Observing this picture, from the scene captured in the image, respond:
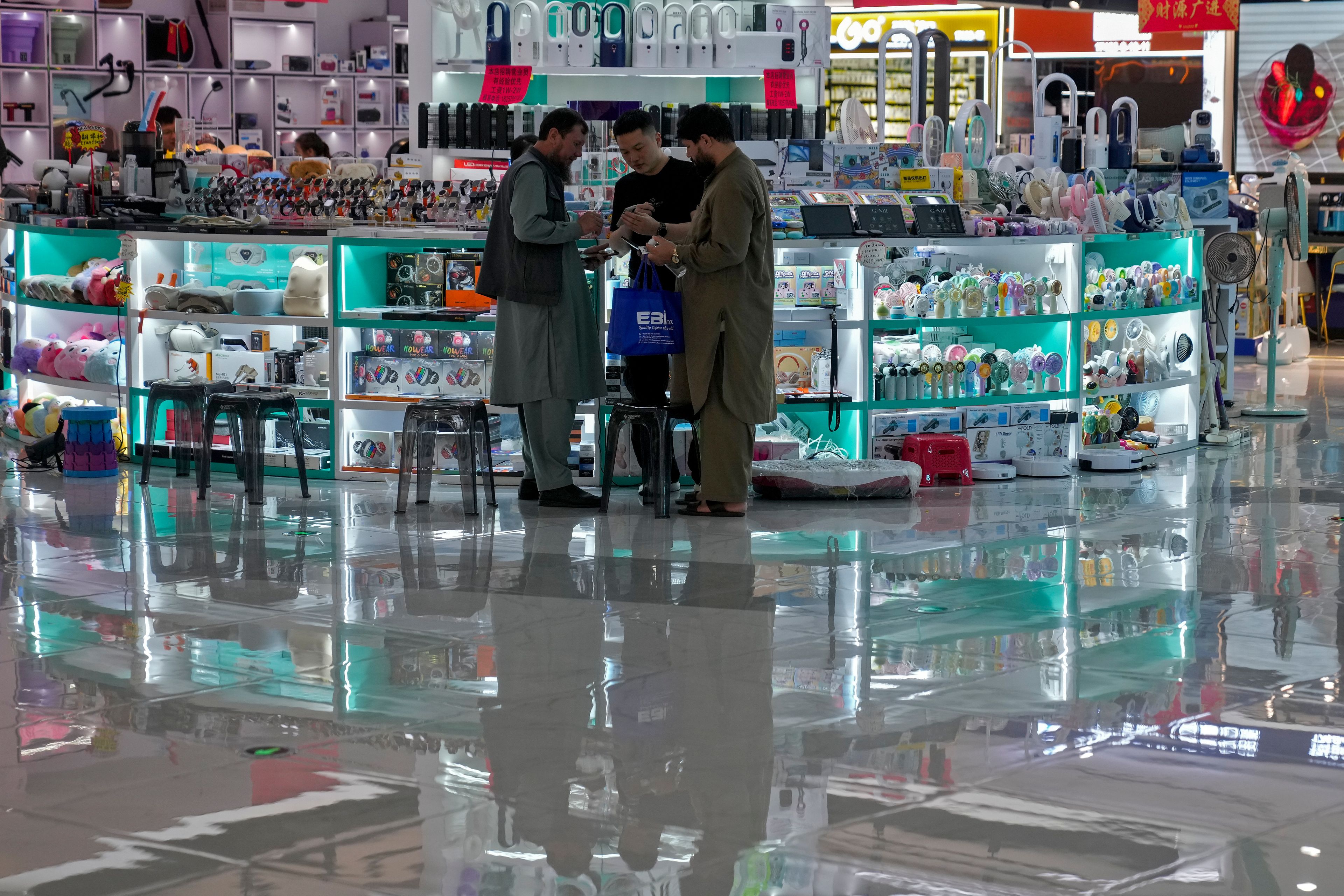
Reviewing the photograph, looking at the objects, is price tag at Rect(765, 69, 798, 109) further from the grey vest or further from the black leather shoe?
the black leather shoe

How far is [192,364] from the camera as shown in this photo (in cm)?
827

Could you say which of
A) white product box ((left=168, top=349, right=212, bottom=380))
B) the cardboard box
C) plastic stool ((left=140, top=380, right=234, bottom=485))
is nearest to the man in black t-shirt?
the cardboard box

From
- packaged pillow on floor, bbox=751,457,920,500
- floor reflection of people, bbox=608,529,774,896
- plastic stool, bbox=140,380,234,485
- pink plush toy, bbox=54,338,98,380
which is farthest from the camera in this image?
pink plush toy, bbox=54,338,98,380

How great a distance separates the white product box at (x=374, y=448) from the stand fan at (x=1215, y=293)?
460 centimetres

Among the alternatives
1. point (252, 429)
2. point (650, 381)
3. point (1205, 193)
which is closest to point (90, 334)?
point (252, 429)

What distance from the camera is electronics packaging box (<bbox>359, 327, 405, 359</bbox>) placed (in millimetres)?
7988

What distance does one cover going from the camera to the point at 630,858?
3.27 m

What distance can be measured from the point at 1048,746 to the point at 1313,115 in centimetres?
1527

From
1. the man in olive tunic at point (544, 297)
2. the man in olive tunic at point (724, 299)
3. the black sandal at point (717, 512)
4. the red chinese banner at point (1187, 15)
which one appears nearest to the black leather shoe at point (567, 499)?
the man in olive tunic at point (544, 297)

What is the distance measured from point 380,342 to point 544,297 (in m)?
1.33

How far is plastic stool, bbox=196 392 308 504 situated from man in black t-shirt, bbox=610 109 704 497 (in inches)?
61.3

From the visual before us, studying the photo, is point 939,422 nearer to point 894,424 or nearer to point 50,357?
point 894,424

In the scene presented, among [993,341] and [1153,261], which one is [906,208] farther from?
[1153,261]

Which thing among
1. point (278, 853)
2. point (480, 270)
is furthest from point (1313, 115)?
point (278, 853)
